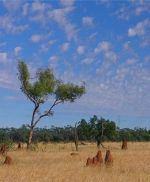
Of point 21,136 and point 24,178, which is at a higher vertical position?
point 21,136

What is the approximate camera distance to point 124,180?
14.0m

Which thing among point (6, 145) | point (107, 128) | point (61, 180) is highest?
point (107, 128)

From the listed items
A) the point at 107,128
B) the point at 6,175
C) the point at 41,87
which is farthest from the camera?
the point at 107,128

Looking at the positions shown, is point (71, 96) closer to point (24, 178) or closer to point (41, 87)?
point (41, 87)

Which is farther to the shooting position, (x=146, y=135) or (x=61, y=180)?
(x=146, y=135)

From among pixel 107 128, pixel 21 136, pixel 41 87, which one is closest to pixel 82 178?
pixel 41 87

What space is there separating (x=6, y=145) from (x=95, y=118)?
82.0ft

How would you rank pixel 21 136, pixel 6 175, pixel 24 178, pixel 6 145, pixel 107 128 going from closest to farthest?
pixel 24 178 → pixel 6 175 → pixel 6 145 → pixel 107 128 → pixel 21 136

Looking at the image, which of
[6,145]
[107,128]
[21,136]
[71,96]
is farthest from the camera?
[21,136]

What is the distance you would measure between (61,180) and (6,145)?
19270mm

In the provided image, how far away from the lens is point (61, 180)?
13266 millimetres

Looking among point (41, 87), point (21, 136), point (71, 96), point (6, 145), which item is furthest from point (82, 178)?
point (21, 136)

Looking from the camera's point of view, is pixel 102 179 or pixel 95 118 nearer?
pixel 102 179

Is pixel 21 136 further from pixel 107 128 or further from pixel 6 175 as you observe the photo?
pixel 6 175
